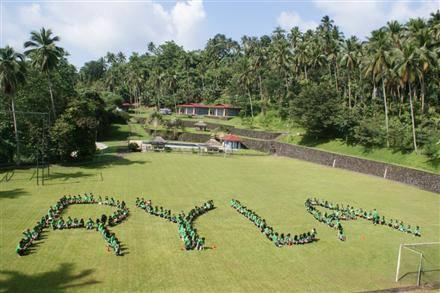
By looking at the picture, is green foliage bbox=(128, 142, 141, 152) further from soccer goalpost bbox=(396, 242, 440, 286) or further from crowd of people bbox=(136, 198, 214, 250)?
soccer goalpost bbox=(396, 242, 440, 286)

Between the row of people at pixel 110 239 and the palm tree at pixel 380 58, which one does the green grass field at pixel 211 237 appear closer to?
the row of people at pixel 110 239

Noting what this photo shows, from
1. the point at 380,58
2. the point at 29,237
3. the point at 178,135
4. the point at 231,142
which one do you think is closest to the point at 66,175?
the point at 29,237

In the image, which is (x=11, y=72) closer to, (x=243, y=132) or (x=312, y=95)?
(x=312, y=95)

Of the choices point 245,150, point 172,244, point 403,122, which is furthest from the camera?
point 245,150

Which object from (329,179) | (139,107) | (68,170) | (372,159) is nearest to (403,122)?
(372,159)

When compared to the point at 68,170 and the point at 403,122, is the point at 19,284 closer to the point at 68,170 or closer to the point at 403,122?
the point at 68,170

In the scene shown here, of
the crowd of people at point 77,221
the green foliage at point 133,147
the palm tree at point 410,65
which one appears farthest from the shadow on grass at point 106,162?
the palm tree at point 410,65

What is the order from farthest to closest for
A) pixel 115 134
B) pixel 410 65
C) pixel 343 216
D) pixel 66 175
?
pixel 115 134
pixel 410 65
pixel 66 175
pixel 343 216
